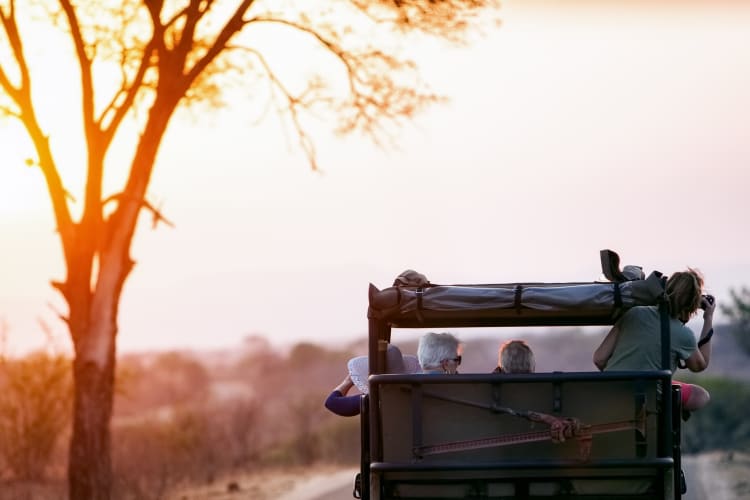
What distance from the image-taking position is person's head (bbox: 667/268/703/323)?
10.7m

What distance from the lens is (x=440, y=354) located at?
34.9 feet

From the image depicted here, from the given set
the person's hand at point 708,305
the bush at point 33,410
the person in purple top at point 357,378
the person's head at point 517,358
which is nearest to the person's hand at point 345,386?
the person in purple top at point 357,378

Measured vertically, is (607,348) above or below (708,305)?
below

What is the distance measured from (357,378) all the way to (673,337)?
6.86 ft

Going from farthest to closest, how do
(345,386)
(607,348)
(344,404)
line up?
1. (345,386)
2. (344,404)
3. (607,348)

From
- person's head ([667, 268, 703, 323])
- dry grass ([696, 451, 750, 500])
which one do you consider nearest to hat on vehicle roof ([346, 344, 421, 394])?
person's head ([667, 268, 703, 323])

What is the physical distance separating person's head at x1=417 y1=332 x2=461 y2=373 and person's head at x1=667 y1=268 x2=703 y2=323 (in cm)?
140

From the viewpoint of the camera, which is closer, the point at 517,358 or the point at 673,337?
the point at 517,358

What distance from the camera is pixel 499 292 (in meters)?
10.6

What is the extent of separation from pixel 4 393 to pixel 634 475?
15.4 metres

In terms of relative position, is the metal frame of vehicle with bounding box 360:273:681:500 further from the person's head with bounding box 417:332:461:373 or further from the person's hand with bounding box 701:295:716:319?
the person's hand with bounding box 701:295:716:319

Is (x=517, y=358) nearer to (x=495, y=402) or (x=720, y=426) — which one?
(x=495, y=402)

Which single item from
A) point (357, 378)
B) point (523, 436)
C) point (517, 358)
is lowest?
point (523, 436)

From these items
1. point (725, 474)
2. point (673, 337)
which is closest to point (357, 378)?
point (673, 337)
